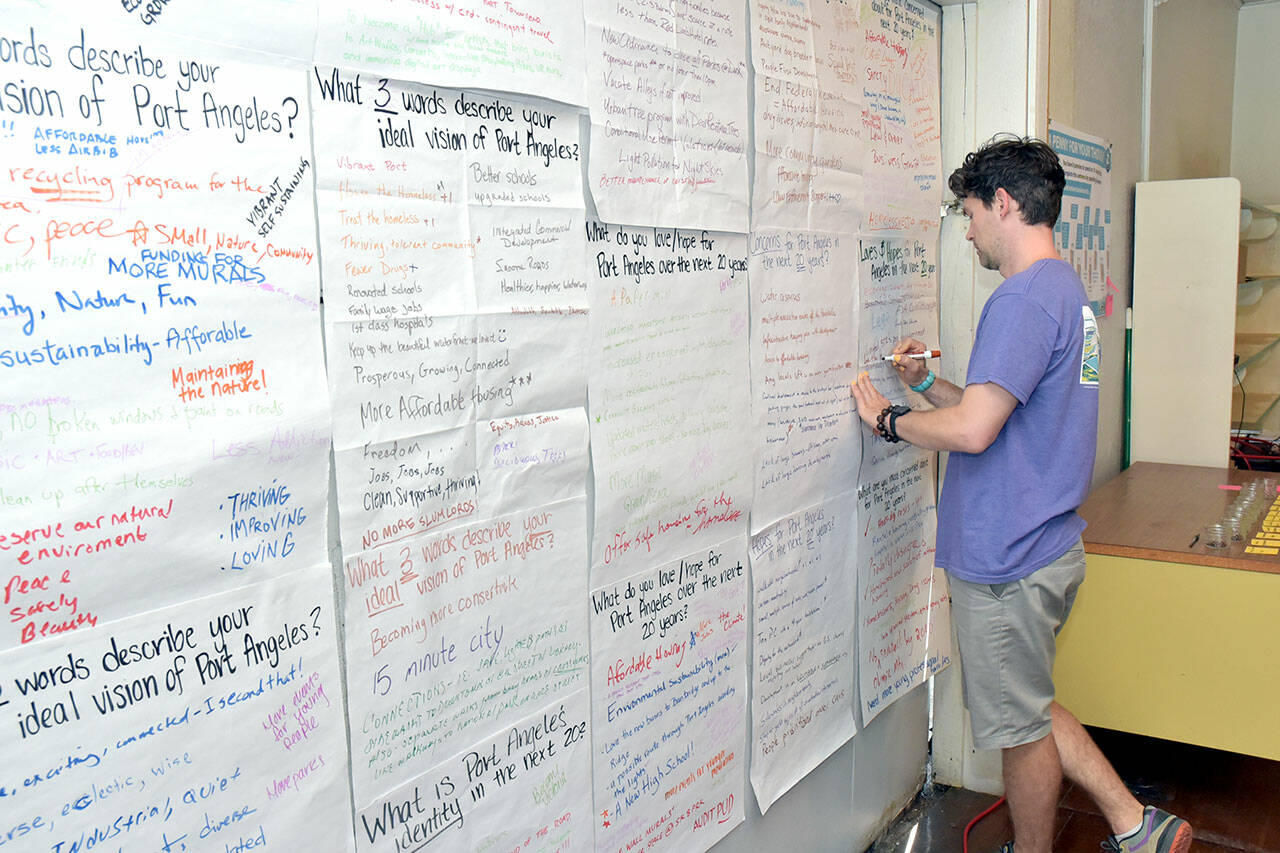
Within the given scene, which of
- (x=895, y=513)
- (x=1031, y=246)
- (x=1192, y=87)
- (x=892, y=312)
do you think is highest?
(x=1192, y=87)

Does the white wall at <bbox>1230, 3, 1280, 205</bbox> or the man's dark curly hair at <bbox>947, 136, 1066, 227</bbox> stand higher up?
the white wall at <bbox>1230, 3, 1280, 205</bbox>

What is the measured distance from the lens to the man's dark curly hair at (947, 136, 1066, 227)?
84.4 inches

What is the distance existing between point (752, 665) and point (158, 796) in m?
1.23

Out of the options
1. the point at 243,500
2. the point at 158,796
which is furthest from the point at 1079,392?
the point at 158,796

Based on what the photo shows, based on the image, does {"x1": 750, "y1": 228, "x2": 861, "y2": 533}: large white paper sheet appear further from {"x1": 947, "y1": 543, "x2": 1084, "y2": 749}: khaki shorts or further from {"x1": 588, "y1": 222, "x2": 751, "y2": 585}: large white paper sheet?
{"x1": 947, "y1": 543, "x2": 1084, "y2": 749}: khaki shorts

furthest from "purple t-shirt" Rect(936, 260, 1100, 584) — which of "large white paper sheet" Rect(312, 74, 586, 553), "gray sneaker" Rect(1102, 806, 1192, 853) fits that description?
"large white paper sheet" Rect(312, 74, 586, 553)

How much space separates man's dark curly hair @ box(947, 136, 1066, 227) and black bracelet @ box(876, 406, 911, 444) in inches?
19.3

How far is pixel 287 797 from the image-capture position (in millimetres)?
1130

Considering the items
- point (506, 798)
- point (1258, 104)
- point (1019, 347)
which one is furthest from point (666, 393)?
point (1258, 104)

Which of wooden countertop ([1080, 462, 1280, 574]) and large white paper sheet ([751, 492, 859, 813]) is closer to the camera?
large white paper sheet ([751, 492, 859, 813])

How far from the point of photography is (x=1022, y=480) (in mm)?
2150

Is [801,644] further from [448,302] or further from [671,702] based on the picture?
[448,302]

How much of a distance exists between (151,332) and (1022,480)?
1.76 meters

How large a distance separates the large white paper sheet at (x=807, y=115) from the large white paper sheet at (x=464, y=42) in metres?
0.56
